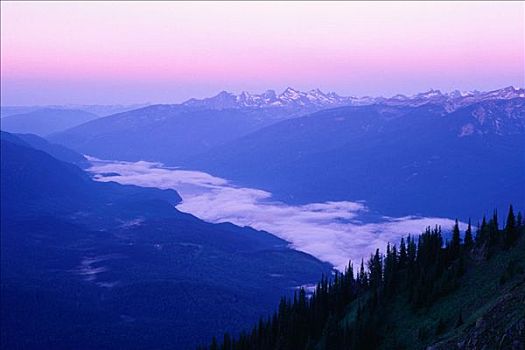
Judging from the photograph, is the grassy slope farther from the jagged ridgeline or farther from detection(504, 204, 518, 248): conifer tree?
detection(504, 204, 518, 248): conifer tree

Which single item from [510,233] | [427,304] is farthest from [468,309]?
[510,233]

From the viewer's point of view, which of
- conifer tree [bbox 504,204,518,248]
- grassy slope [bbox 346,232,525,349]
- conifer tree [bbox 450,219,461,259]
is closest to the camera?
grassy slope [bbox 346,232,525,349]

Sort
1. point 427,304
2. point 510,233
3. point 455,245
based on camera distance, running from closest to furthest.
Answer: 1. point 427,304
2. point 510,233
3. point 455,245

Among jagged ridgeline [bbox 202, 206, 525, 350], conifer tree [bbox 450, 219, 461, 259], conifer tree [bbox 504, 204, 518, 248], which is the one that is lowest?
jagged ridgeline [bbox 202, 206, 525, 350]

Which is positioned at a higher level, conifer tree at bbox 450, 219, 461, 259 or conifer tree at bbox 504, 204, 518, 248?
conifer tree at bbox 504, 204, 518, 248

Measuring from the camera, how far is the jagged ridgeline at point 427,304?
56.0 meters

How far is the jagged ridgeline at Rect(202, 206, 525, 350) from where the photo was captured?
56000 mm

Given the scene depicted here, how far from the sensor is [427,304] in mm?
79625

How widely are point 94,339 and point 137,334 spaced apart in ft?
47.5

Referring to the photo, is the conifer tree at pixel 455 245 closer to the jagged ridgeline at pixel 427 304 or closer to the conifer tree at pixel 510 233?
the jagged ridgeline at pixel 427 304

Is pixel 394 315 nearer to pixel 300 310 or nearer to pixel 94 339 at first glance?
pixel 300 310

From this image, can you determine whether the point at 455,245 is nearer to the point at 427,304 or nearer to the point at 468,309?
the point at 427,304

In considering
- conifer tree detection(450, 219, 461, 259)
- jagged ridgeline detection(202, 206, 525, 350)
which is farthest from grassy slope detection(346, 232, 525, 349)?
conifer tree detection(450, 219, 461, 259)

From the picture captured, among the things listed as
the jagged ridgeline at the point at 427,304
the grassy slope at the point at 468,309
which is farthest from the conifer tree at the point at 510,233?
the grassy slope at the point at 468,309
